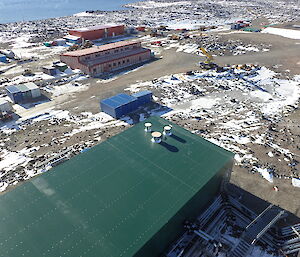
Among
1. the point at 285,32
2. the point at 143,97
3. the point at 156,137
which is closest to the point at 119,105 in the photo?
the point at 143,97

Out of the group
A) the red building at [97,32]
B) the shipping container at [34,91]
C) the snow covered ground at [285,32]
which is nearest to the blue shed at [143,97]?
the shipping container at [34,91]

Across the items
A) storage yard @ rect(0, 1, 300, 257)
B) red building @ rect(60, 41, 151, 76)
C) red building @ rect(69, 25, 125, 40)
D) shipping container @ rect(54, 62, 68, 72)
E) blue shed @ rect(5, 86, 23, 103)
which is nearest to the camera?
storage yard @ rect(0, 1, 300, 257)

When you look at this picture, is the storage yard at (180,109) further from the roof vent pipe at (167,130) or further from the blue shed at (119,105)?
the roof vent pipe at (167,130)

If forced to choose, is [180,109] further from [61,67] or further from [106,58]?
[61,67]

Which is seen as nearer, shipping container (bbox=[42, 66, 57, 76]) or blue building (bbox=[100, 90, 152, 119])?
blue building (bbox=[100, 90, 152, 119])

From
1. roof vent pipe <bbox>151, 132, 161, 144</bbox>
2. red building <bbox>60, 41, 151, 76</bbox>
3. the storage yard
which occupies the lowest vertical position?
the storage yard

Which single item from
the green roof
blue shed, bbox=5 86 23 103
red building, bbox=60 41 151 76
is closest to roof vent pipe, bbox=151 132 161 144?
the green roof

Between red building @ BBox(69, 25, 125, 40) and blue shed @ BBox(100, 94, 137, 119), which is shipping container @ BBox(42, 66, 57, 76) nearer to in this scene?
blue shed @ BBox(100, 94, 137, 119)
